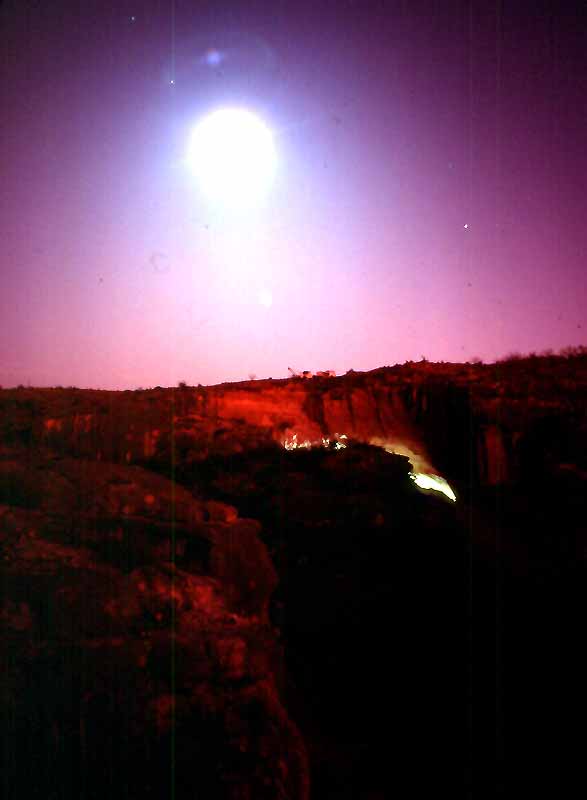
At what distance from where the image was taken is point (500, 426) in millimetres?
10500

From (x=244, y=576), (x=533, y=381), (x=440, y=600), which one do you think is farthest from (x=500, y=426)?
(x=244, y=576)

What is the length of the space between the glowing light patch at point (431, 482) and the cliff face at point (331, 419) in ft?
0.68

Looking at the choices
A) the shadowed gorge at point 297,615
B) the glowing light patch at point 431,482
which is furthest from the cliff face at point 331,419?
the glowing light patch at point 431,482

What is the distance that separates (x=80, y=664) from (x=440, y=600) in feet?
17.2

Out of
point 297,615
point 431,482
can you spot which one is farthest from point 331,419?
point 297,615

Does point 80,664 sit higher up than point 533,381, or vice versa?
point 533,381

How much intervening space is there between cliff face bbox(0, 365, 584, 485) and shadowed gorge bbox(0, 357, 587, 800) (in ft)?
0.31

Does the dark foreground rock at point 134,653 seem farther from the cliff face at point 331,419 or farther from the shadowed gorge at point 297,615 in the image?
the cliff face at point 331,419

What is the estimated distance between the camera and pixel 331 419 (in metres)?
14.7

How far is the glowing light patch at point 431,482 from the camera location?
40.3 feet

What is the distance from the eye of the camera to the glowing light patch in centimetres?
1230

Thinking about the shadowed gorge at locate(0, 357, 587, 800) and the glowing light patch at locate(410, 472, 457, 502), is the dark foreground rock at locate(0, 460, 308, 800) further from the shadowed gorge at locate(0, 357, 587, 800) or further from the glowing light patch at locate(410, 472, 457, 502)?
the glowing light patch at locate(410, 472, 457, 502)

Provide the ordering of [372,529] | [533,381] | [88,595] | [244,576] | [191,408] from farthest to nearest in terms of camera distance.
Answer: [191,408]
[533,381]
[372,529]
[244,576]
[88,595]

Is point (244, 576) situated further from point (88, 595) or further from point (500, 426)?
point (500, 426)
